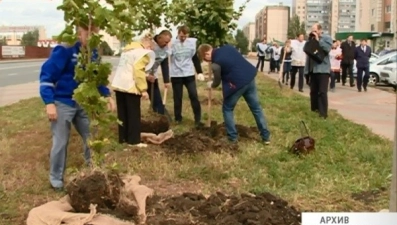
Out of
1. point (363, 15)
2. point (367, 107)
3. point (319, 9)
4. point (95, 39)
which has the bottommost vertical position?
point (367, 107)

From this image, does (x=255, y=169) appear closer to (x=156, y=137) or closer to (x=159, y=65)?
(x=156, y=137)

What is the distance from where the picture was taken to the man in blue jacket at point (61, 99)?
18.0 feet

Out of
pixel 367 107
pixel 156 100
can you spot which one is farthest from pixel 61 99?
pixel 367 107

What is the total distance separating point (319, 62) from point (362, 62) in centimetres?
874

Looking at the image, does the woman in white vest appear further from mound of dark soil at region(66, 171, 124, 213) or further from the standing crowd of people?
the standing crowd of people

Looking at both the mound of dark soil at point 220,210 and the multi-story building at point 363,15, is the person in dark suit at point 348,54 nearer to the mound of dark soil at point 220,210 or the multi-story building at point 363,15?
the mound of dark soil at point 220,210

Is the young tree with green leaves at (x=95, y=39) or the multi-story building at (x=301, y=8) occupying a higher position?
the multi-story building at (x=301, y=8)

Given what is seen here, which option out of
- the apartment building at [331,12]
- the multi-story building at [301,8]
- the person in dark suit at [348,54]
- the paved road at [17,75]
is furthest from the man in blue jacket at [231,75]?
the multi-story building at [301,8]

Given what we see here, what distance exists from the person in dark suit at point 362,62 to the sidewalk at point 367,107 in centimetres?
39

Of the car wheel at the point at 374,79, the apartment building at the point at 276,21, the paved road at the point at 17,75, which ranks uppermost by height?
the apartment building at the point at 276,21

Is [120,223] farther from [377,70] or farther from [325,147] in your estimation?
[377,70]

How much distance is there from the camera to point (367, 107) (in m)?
14.4

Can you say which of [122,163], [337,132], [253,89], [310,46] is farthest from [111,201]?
[310,46]

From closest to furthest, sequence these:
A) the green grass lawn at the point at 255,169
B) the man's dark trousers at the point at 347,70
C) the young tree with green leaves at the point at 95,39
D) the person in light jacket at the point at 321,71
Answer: the young tree with green leaves at the point at 95,39 < the green grass lawn at the point at 255,169 < the person in light jacket at the point at 321,71 < the man's dark trousers at the point at 347,70
